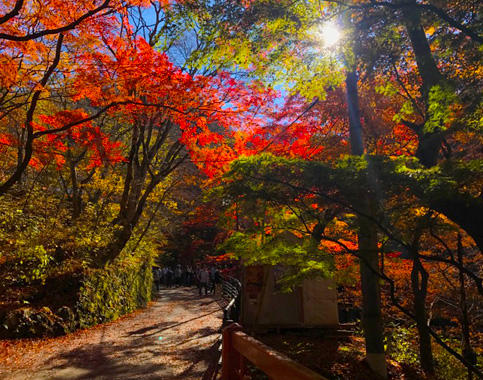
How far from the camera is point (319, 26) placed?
6.55 m

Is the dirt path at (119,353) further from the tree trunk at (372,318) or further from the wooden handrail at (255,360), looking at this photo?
the wooden handrail at (255,360)

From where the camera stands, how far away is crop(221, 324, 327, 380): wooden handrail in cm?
166

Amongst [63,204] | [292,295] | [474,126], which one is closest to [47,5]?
[63,204]

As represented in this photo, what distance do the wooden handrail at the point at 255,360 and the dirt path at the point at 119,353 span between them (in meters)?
4.05

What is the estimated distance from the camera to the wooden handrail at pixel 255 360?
1.66m

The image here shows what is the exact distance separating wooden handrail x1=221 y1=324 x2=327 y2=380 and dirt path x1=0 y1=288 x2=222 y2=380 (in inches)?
159

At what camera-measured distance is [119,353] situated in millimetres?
8359

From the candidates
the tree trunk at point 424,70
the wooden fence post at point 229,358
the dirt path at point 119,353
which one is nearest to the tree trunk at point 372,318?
the tree trunk at point 424,70

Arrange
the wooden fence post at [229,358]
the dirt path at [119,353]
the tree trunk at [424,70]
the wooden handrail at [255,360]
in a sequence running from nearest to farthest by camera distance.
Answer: the wooden handrail at [255,360], the wooden fence post at [229,358], the tree trunk at [424,70], the dirt path at [119,353]

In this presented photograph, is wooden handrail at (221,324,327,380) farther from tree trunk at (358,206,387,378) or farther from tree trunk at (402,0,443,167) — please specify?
tree trunk at (402,0,443,167)

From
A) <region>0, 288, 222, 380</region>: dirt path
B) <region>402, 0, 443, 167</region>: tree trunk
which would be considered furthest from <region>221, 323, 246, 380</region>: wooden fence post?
<region>402, 0, 443, 167</region>: tree trunk

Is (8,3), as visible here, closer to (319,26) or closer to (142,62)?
(142,62)

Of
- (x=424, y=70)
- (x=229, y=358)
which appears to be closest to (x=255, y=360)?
(x=229, y=358)

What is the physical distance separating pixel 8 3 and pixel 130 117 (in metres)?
5.03
